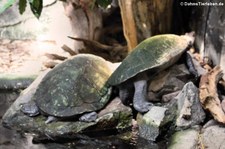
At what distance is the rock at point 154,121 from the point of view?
2.55 m

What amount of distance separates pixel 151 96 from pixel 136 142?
0.50 metres

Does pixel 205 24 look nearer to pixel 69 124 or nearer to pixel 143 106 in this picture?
pixel 143 106

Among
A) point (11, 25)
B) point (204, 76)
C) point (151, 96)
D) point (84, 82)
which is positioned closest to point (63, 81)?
point (84, 82)

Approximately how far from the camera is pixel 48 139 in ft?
8.80

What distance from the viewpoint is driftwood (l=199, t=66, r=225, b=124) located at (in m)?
2.47

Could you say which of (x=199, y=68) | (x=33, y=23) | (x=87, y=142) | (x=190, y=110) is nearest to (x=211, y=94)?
(x=190, y=110)

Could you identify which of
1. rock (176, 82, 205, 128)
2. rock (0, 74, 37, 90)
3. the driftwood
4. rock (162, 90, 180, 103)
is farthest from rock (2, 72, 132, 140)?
rock (0, 74, 37, 90)

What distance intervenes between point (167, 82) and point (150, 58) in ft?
0.85

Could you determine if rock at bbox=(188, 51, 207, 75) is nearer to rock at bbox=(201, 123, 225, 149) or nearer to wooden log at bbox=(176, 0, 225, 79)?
wooden log at bbox=(176, 0, 225, 79)

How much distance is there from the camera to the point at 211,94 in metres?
2.60

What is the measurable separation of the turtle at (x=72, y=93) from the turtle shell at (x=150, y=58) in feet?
0.44

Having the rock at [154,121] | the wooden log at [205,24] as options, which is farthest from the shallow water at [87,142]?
the wooden log at [205,24]

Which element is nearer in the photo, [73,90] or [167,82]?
[73,90]

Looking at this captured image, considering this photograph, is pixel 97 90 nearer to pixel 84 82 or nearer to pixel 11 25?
pixel 84 82
